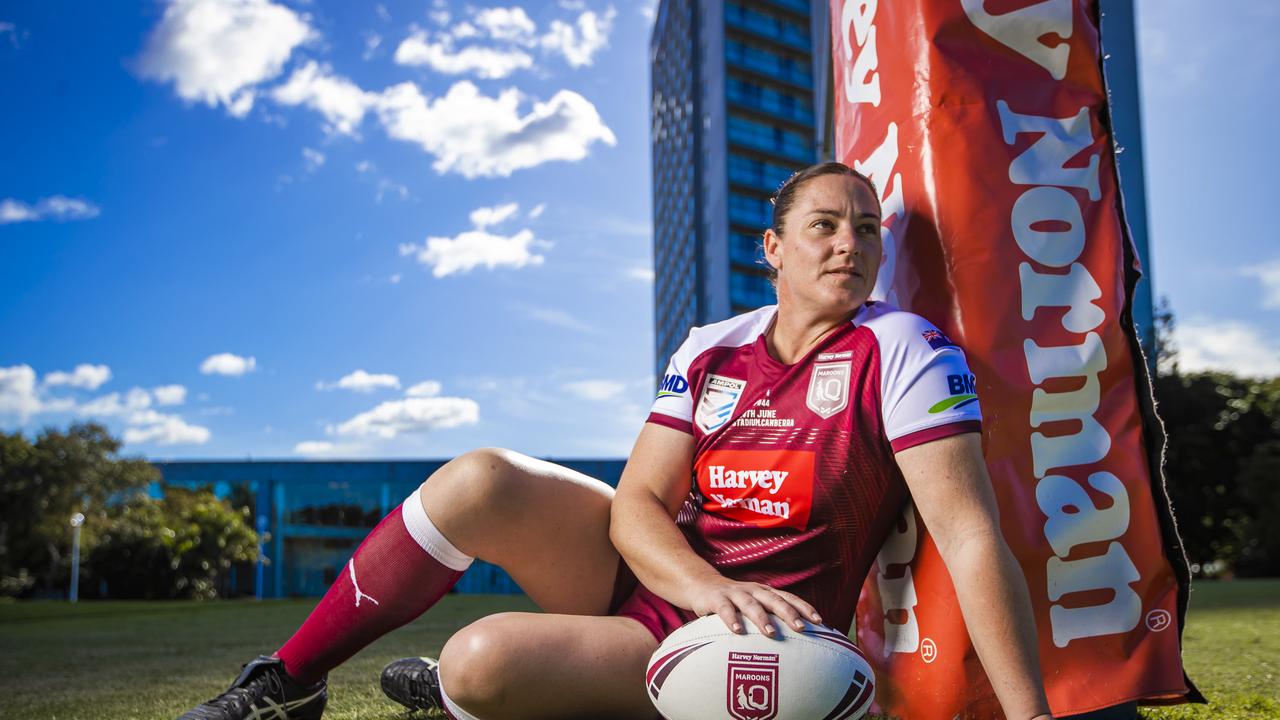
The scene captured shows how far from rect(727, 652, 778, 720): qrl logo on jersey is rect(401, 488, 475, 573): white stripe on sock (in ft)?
2.31

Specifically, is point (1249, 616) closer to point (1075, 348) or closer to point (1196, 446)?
point (1075, 348)

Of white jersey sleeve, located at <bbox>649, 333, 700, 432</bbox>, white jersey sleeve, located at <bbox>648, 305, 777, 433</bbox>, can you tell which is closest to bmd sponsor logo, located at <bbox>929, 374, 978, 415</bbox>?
white jersey sleeve, located at <bbox>648, 305, 777, 433</bbox>

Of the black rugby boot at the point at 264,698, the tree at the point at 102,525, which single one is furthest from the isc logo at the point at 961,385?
the tree at the point at 102,525

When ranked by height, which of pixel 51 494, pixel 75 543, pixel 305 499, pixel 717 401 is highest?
pixel 717 401

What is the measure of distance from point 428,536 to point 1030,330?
136 cm

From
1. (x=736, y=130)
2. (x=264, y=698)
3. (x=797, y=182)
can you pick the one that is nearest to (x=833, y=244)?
(x=797, y=182)

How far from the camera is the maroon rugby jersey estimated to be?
1668 millimetres

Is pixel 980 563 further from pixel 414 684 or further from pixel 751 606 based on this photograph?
pixel 414 684

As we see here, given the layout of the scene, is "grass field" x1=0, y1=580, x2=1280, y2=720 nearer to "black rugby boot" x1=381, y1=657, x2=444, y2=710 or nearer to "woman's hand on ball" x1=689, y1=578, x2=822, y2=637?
"black rugby boot" x1=381, y1=657, x2=444, y2=710

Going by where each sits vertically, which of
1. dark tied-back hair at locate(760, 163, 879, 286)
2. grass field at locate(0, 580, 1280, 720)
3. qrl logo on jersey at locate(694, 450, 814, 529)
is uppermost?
dark tied-back hair at locate(760, 163, 879, 286)

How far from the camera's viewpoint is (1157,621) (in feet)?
6.20

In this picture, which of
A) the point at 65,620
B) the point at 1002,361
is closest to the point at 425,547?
the point at 1002,361

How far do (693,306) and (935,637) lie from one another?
4132 cm

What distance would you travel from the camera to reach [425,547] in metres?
1.85
